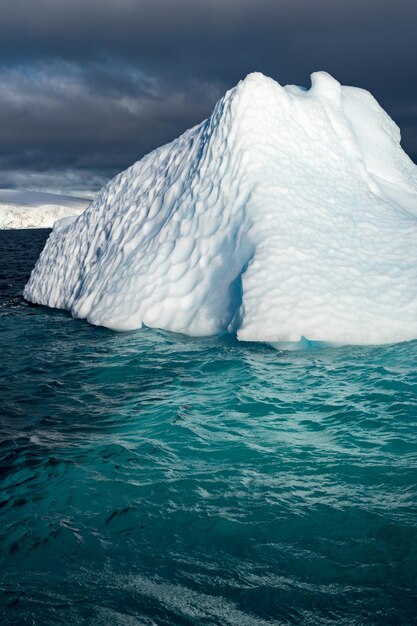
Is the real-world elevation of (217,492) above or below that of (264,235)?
below

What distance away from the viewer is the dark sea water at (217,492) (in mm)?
2535

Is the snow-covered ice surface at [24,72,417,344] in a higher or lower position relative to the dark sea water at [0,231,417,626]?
higher

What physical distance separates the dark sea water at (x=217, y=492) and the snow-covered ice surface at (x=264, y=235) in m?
0.74

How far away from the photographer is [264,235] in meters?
7.30

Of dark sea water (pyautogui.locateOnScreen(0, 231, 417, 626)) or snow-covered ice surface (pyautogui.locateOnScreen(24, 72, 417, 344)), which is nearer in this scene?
dark sea water (pyautogui.locateOnScreen(0, 231, 417, 626))

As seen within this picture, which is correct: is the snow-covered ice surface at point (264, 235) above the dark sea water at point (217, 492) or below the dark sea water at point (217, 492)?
above

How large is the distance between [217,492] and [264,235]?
453cm

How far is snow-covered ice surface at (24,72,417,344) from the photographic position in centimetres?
668

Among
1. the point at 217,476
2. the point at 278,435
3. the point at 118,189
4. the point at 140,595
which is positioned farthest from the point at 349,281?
the point at 118,189

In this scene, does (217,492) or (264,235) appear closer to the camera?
(217,492)

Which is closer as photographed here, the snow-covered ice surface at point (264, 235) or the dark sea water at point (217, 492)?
the dark sea water at point (217, 492)

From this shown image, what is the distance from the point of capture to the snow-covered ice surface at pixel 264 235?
21.9ft

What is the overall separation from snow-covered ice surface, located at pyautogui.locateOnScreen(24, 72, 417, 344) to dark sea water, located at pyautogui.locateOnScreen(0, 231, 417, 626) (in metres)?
0.74

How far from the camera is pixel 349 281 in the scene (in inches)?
276
